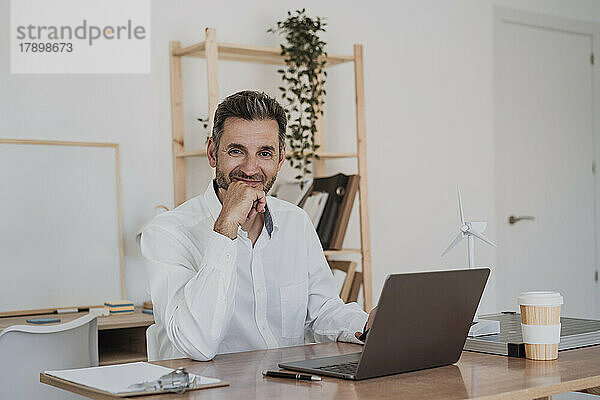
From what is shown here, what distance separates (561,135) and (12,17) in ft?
11.1

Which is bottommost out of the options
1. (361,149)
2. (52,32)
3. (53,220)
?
(53,220)

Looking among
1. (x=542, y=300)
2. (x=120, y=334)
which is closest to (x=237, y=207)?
(x=542, y=300)

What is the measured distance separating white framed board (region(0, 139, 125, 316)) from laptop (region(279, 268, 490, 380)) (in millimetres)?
1820

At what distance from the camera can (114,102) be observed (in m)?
3.49

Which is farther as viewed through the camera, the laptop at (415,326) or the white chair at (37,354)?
the white chair at (37,354)

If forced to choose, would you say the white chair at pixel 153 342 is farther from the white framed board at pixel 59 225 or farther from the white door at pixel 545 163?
the white door at pixel 545 163

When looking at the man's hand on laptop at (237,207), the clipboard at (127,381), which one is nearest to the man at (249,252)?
the man's hand on laptop at (237,207)

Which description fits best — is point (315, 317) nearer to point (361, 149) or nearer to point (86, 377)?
point (86, 377)

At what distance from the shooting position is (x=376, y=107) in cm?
429

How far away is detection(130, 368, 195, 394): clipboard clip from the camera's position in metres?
1.46

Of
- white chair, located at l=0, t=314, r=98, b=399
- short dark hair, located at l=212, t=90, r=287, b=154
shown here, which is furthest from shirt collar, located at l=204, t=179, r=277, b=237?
white chair, located at l=0, t=314, r=98, b=399

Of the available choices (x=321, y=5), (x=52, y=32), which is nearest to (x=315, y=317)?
(x=52, y=32)

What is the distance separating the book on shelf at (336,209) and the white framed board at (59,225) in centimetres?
87

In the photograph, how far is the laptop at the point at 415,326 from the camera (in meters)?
1.55
